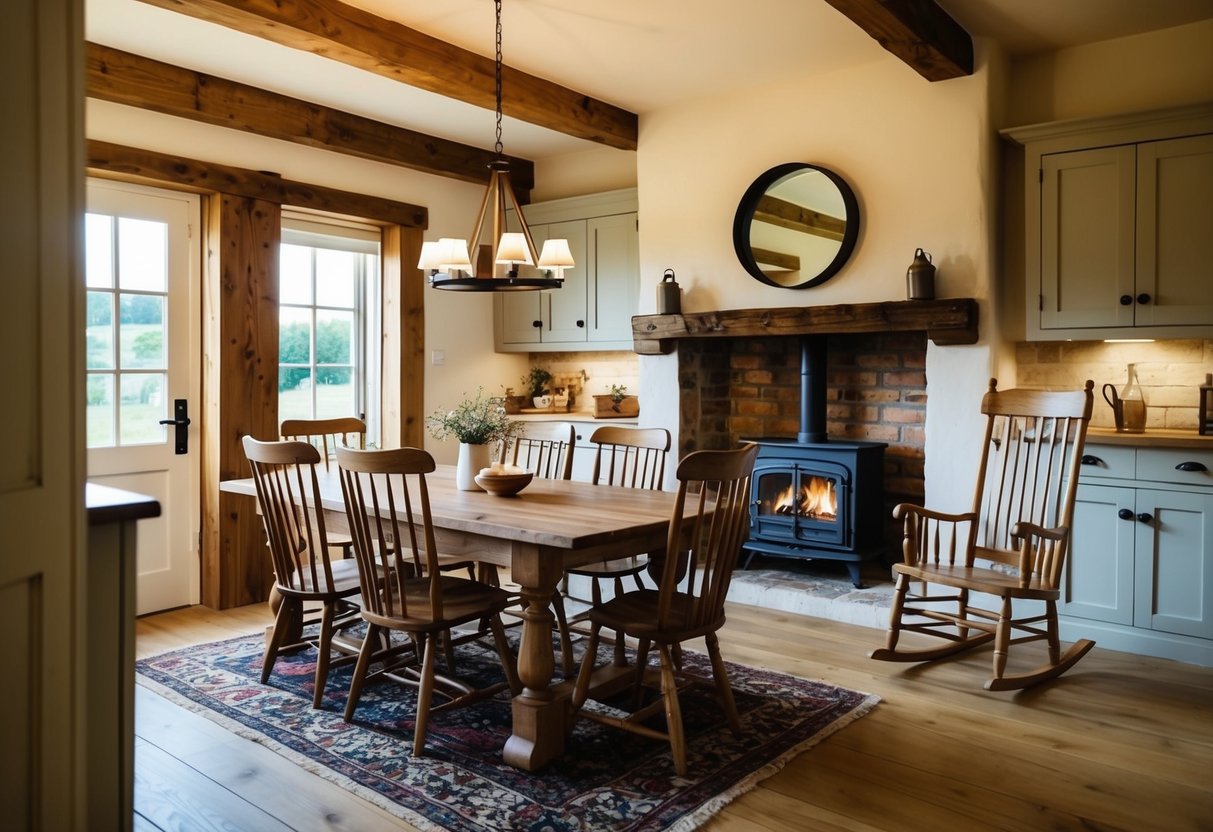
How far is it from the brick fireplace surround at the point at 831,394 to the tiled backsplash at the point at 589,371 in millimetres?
745

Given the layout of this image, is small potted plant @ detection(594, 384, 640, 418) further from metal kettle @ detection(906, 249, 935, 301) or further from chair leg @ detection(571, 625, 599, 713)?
chair leg @ detection(571, 625, 599, 713)

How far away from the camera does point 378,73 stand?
380cm

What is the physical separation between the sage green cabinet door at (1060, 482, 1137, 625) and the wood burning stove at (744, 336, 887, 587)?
933 millimetres

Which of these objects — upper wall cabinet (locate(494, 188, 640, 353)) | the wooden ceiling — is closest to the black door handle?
the wooden ceiling

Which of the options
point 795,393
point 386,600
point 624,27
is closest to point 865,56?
point 624,27

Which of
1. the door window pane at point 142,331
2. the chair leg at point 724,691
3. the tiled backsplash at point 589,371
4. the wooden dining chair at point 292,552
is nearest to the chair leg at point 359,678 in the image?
the wooden dining chair at point 292,552

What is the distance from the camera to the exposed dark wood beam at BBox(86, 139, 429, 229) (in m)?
4.03

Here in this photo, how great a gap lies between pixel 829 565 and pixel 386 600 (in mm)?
2783

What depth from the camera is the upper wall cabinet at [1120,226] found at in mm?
3598

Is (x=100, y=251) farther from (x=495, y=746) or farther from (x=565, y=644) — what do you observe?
(x=495, y=746)

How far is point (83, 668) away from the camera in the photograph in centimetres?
138

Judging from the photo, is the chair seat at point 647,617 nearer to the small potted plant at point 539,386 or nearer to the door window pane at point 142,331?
the door window pane at point 142,331

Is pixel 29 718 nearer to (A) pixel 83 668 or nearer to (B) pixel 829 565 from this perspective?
(A) pixel 83 668

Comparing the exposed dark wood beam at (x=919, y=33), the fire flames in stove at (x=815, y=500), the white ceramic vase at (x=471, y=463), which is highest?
the exposed dark wood beam at (x=919, y=33)
